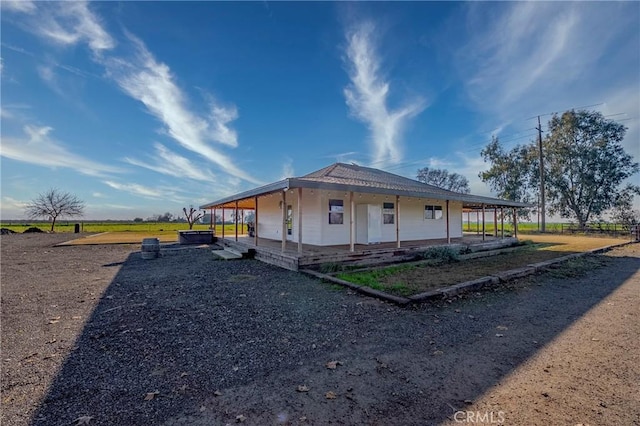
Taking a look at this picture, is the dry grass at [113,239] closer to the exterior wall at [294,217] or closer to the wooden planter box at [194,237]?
the wooden planter box at [194,237]

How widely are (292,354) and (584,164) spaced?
35.2 meters

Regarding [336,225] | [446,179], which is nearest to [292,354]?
[336,225]

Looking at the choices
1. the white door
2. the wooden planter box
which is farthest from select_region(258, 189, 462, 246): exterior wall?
the wooden planter box

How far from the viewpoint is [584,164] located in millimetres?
26484

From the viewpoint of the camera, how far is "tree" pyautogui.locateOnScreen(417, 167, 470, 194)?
40062mm

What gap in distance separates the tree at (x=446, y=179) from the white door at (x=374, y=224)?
30.5 metres

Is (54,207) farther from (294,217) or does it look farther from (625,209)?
(625,209)

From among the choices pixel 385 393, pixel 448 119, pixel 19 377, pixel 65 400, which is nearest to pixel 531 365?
pixel 385 393

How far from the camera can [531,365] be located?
2.95m

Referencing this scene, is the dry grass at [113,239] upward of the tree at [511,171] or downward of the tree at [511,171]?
downward

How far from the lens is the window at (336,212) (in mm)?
11359

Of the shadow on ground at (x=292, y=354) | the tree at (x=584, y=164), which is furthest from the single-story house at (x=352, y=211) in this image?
the tree at (x=584, y=164)

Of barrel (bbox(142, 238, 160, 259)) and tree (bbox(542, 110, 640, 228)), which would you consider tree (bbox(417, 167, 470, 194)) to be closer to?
tree (bbox(542, 110, 640, 228))

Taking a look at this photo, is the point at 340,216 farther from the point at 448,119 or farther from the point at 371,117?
the point at 448,119
